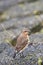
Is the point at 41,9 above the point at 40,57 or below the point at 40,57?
below

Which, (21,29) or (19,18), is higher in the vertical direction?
(21,29)

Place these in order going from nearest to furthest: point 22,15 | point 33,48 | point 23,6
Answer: point 33,48
point 22,15
point 23,6

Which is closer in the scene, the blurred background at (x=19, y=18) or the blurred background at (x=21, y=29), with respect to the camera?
the blurred background at (x=21, y=29)

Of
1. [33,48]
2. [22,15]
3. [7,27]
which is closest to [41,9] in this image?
[22,15]

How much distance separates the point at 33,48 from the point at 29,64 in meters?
0.91

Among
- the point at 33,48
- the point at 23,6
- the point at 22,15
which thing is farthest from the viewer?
the point at 23,6

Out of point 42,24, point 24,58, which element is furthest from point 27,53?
point 42,24

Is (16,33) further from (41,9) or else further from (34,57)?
(41,9)

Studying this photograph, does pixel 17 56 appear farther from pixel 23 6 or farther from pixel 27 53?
pixel 23 6

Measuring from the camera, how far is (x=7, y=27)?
1795cm

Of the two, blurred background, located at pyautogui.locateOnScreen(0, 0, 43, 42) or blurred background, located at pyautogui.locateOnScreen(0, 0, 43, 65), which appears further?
blurred background, located at pyautogui.locateOnScreen(0, 0, 43, 42)

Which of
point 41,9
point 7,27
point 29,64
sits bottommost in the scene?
point 41,9

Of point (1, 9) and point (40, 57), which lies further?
point (1, 9)

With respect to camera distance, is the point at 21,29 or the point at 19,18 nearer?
the point at 21,29
